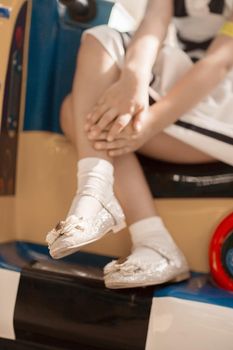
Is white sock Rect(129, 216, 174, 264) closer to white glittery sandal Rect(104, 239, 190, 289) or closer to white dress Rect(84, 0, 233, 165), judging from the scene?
white glittery sandal Rect(104, 239, 190, 289)

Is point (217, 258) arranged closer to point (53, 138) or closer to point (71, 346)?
point (71, 346)

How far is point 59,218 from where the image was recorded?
2.58 feet

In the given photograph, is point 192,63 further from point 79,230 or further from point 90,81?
point 79,230

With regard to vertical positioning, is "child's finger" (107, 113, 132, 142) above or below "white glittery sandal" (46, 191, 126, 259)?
above

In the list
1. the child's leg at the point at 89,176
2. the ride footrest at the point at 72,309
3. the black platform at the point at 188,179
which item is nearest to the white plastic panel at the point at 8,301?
the ride footrest at the point at 72,309

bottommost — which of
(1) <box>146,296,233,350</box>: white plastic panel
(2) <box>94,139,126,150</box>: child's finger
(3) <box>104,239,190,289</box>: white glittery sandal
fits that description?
(1) <box>146,296,233,350</box>: white plastic panel

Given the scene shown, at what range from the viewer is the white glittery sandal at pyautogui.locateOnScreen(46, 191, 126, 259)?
1.87 feet

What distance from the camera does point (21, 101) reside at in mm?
823

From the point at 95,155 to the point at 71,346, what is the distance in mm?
226

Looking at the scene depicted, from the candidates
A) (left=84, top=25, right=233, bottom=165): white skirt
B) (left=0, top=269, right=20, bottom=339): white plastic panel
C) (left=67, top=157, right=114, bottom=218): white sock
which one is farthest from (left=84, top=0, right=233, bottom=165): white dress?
(left=0, top=269, right=20, bottom=339): white plastic panel

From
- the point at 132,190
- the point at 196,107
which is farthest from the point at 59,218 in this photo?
the point at 196,107

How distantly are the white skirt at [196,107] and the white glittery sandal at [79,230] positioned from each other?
0.13 metres

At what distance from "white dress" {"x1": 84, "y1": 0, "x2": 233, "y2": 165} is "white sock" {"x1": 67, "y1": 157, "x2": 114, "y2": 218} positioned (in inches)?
4.0

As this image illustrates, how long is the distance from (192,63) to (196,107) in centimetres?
8
